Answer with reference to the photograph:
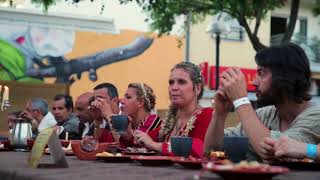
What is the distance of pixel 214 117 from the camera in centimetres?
306

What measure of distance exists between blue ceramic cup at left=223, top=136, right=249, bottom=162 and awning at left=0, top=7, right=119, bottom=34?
1296 cm

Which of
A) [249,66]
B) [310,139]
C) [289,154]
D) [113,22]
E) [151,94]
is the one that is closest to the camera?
[289,154]

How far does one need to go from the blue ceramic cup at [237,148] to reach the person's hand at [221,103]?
0.72 meters

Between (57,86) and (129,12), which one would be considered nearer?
(57,86)

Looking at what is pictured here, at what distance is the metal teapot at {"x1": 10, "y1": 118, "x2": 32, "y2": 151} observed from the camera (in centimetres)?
404

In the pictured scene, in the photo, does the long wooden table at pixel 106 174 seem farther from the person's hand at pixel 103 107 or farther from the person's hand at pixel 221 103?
the person's hand at pixel 103 107

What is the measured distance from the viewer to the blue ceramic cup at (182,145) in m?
2.55

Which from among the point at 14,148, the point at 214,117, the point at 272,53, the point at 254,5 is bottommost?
the point at 14,148

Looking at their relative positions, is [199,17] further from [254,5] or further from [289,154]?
[289,154]

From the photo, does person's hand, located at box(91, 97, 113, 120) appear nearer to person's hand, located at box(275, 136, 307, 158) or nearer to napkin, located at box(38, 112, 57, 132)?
napkin, located at box(38, 112, 57, 132)

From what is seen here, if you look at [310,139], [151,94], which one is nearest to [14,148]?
[151,94]

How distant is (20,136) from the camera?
406cm

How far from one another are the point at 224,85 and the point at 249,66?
15898mm

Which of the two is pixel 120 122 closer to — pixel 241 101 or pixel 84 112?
pixel 241 101
